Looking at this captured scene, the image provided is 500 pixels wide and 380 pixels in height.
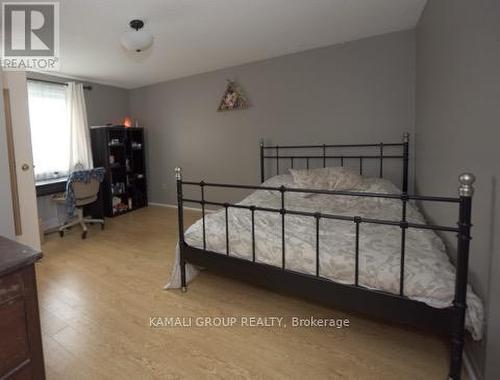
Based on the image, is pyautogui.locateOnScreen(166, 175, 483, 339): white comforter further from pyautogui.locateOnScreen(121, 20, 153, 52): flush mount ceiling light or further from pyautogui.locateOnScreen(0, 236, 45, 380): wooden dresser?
pyautogui.locateOnScreen(121, 20, 153, 52): flush mount ceiling light

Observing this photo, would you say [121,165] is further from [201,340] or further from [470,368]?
[470,368]

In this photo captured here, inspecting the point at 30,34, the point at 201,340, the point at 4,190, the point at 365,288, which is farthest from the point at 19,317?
the point at 30,34

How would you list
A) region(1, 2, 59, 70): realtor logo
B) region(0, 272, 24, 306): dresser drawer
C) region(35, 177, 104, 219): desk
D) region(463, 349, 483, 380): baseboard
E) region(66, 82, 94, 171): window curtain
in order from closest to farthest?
1. region(0, 272, 24, 306): dresser drawer
2. region(463, 349, 483, 380): baseboard
3. region(1, 2, 59, 70): realtor logo
4. region(35, 177, 104, 219): desk
5. region(66, 82, 94, 171): window curtain

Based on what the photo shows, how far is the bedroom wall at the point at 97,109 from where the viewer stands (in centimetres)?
431

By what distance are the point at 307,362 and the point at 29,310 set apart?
1.35 meters

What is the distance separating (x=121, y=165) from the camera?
5.14 meters

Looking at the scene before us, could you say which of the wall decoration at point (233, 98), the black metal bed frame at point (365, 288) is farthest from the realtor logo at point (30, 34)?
the wall decoration at point (233, 98)

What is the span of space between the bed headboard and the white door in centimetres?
263

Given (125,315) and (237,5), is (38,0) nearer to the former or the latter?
(237,5)

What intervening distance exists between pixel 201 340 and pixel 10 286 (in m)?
1.16

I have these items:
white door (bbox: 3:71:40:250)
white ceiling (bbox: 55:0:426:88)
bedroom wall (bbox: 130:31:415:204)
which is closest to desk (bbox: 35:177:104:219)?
bedroom wall (bbox: 130:31:415:204)

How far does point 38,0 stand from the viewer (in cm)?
225

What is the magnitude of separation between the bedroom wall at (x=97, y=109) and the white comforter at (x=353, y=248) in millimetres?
3056

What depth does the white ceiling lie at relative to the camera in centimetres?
247
